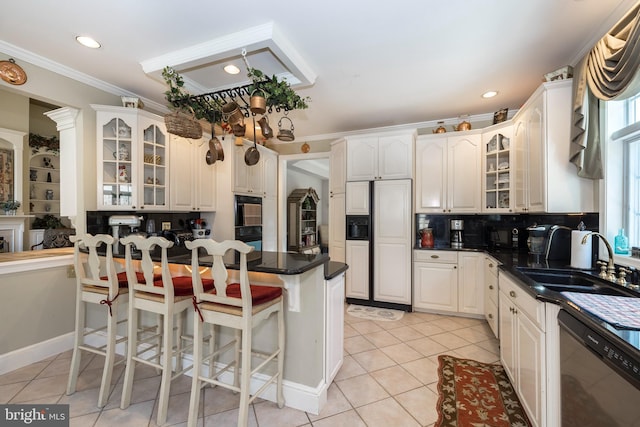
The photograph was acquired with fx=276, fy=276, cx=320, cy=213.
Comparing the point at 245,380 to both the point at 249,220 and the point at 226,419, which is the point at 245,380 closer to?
the point at 226,419

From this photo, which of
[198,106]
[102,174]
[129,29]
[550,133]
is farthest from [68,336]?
[550,133]

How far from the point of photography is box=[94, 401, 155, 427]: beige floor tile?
1704 millimetres

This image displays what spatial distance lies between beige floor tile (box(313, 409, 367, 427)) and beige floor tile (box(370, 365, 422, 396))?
385 millimetres

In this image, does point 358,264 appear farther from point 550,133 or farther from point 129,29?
point 129,29

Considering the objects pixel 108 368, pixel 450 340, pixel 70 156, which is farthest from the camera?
pixel 450 340

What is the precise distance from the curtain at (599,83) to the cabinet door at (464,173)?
140 cm

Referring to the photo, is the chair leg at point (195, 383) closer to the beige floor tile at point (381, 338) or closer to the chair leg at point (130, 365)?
the chair leg at point (130, 365)

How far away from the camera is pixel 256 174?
432 cm

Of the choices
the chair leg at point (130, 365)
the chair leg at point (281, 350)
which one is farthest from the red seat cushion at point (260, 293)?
the chair leg at point (130, 365)

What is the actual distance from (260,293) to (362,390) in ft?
3.72

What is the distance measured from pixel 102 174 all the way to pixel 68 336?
160cm

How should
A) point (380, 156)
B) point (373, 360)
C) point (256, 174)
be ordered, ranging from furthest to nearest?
point (256, 174) < point (380, 156) < point (373, 360)

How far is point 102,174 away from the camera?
9.24 ft

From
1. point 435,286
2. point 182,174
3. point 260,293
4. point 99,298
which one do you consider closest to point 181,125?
point 182,174
